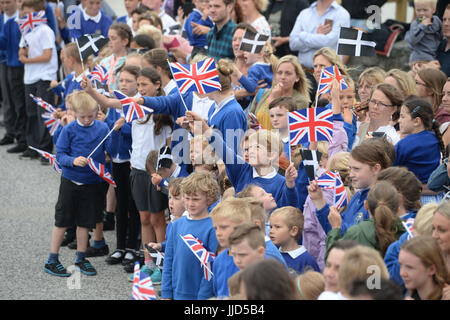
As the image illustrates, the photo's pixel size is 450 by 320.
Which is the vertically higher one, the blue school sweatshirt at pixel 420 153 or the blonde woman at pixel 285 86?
the blonde woman at pixel 285 86

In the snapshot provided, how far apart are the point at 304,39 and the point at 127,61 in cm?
230

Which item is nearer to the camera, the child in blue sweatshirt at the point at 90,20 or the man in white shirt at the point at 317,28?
the man in white shirt at the point at 317,28

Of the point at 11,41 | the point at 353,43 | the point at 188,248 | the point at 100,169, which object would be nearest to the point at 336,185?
the point at 188,248

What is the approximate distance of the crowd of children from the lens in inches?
154

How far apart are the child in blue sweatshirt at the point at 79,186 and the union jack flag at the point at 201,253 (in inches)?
90.0

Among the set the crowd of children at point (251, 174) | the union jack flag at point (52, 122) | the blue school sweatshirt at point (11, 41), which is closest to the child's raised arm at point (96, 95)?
the crowd of children at point (251, 174)

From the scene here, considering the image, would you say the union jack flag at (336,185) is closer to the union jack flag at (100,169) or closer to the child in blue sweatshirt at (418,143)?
the child in blue sweatshirt at (418,143)

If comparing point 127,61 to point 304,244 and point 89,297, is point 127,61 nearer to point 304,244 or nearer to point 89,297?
point 89,297

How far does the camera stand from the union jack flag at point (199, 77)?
5957 millimetres

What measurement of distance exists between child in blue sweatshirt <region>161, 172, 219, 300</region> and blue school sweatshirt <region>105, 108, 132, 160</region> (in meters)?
2.08

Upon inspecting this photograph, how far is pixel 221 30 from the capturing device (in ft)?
27.1

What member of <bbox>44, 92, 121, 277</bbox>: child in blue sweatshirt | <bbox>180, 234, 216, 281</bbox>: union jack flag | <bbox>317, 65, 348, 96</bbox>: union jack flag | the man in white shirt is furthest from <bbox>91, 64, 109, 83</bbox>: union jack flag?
<bbox>180, 234, 216, 281</bbox>: union jack flag

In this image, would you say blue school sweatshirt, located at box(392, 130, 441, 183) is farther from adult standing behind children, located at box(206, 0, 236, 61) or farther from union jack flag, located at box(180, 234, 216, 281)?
adult standing behind children, located at box(206, 0, 236, 61)
